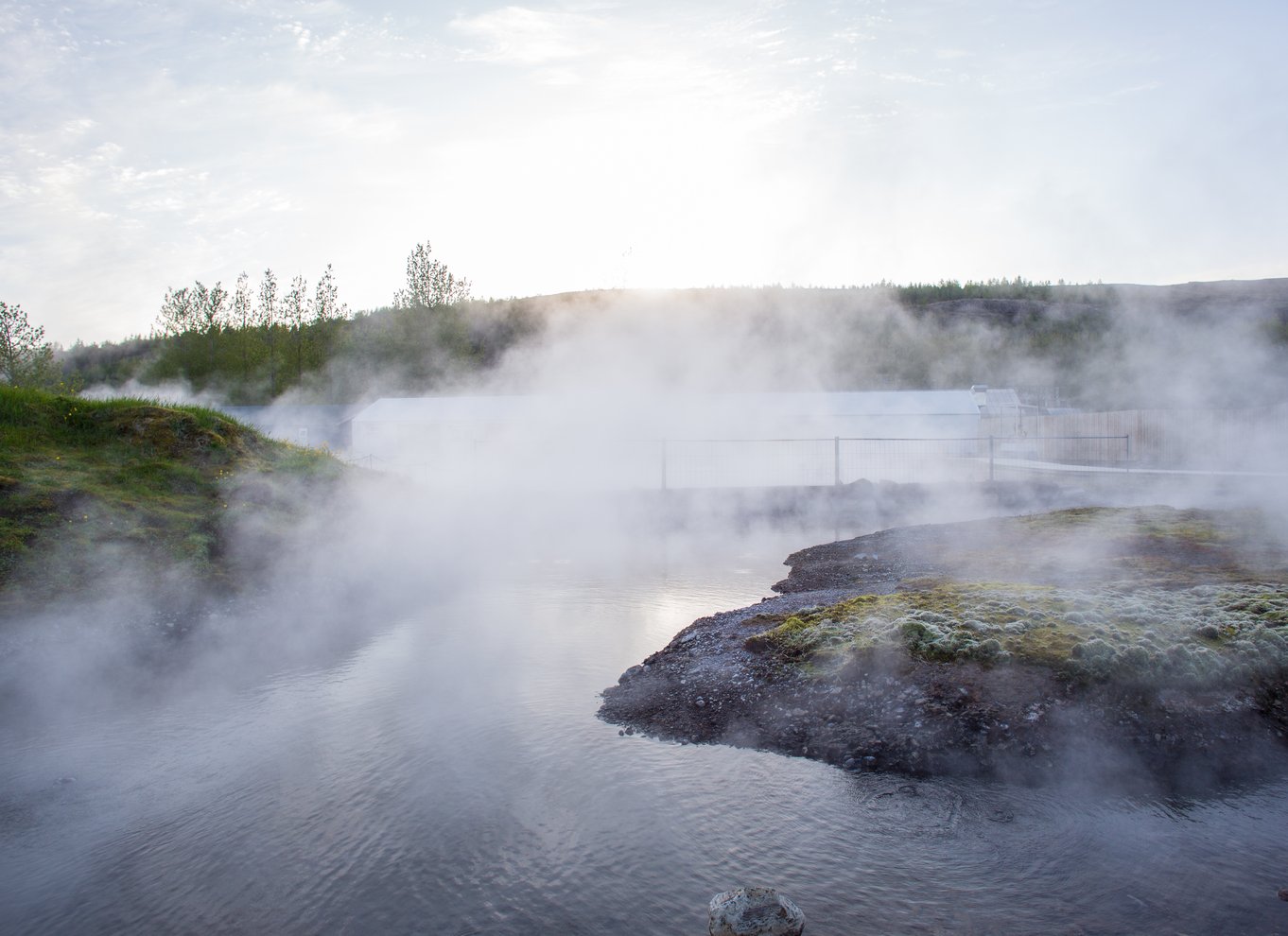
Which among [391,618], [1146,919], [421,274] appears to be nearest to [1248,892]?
[1146,919]

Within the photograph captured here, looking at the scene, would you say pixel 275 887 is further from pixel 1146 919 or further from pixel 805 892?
pixel 1146 919

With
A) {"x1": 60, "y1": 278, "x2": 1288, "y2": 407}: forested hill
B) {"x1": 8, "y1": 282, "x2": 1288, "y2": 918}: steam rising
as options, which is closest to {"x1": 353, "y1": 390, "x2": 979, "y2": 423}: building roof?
{"x1": 8, "y1": 282, "x2": 1288, "y2": 918}: steam rising

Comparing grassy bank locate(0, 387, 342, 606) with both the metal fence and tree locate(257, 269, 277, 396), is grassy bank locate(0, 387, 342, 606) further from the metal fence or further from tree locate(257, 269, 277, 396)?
tree locate(257, 269, 277, 396)

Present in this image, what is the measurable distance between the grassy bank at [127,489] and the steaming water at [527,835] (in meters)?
3.42

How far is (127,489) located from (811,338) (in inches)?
2968

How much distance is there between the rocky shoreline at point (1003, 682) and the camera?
5883 mm

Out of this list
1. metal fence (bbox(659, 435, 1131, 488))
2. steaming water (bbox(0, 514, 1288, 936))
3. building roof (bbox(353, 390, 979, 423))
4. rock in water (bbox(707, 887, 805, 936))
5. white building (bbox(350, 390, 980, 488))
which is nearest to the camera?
rock in water (bbox(707, 887, 805, 936))

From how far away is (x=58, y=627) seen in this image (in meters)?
9.04

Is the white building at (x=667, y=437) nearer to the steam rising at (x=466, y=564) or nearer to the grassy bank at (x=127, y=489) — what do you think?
the steam rising at (x=466, y=564)

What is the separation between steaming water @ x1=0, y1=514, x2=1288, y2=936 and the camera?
4.34 m

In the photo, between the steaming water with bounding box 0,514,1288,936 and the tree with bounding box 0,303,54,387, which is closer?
the steaming water with bounding box 0,514,1288,936

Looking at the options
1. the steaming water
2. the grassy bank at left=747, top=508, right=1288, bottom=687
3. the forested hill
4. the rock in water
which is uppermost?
the forested hill

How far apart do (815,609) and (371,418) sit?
3546cm

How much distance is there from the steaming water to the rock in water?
0.14 m
